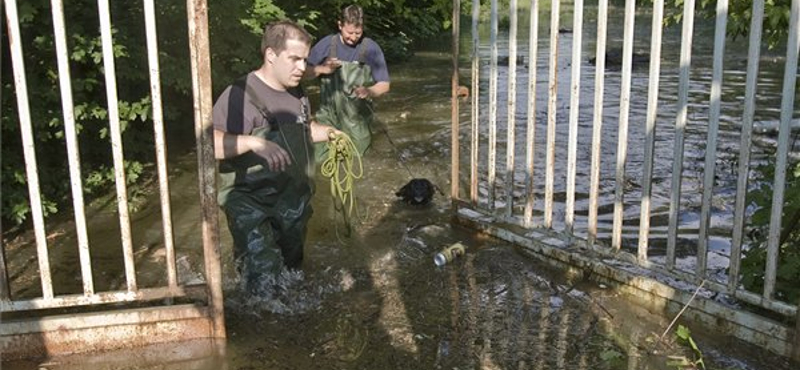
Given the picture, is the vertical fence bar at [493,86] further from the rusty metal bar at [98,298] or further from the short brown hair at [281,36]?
the rusty metal bar at [98,298]

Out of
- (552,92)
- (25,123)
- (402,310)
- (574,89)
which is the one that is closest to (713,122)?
(574,89)

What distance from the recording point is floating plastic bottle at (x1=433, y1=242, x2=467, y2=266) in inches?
231


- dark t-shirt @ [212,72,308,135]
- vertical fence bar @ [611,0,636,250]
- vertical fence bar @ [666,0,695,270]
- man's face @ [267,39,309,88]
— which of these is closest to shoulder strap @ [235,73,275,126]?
dark t-shirt @ [212,72,308,135]

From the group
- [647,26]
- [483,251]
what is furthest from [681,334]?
[647,26]

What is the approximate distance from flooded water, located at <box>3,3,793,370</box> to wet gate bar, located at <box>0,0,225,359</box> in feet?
0.38

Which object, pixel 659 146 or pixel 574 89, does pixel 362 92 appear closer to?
pixel 574 89

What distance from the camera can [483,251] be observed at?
619 cm

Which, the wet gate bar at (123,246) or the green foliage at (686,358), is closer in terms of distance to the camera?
the wet gate bar at (123,246)

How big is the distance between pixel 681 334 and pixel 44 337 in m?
3.65

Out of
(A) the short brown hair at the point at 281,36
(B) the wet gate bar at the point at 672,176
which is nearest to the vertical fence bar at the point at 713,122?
(B) the wet gate bar at the point at 672,176

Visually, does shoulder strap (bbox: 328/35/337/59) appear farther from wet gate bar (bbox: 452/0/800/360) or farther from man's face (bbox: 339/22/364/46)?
wet gate bar (bbox: 452/0/800/360)

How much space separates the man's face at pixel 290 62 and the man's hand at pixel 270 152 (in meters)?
0.50

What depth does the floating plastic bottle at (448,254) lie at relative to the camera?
19.2 feet

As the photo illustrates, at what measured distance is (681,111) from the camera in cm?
459
